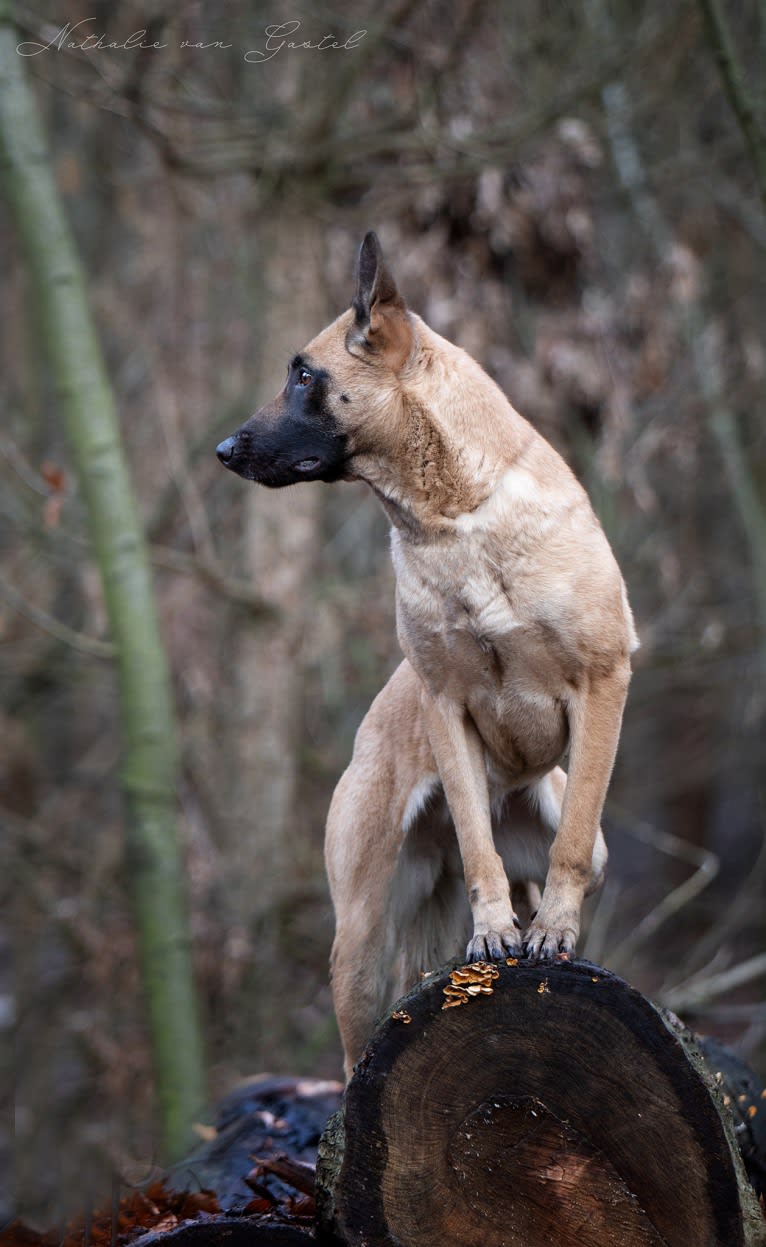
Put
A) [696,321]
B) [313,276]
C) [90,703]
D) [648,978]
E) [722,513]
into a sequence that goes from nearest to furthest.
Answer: [313,276], [696,321], [648,978], [722,513], [90,703]

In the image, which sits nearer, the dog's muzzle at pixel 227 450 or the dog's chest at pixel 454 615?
the dog's chest at pixel 454 615

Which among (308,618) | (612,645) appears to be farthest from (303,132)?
(612,645)

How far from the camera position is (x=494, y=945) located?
3.98 metres

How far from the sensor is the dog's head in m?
4.46

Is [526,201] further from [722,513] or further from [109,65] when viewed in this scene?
[722,513]

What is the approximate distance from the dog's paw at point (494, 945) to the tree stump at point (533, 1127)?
1.36 ft

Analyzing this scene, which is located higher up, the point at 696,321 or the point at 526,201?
the point at 526,201

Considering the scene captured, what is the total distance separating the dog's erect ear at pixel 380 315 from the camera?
4.43 m

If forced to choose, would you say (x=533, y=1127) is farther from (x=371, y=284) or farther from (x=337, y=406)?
(x=371, y=284)

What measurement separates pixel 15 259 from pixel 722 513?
8754mm

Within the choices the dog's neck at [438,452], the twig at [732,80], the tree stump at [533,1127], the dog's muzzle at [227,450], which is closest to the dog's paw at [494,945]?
the tree stump at [533,1127]

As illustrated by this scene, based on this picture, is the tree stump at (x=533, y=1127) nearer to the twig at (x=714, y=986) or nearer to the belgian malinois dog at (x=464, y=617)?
the belgian malinois dog at (x=464, y=617)

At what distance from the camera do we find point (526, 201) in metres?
9.00

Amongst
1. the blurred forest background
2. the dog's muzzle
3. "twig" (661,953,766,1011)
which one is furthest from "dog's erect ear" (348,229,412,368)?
"twig" (661,953,766,1011)
